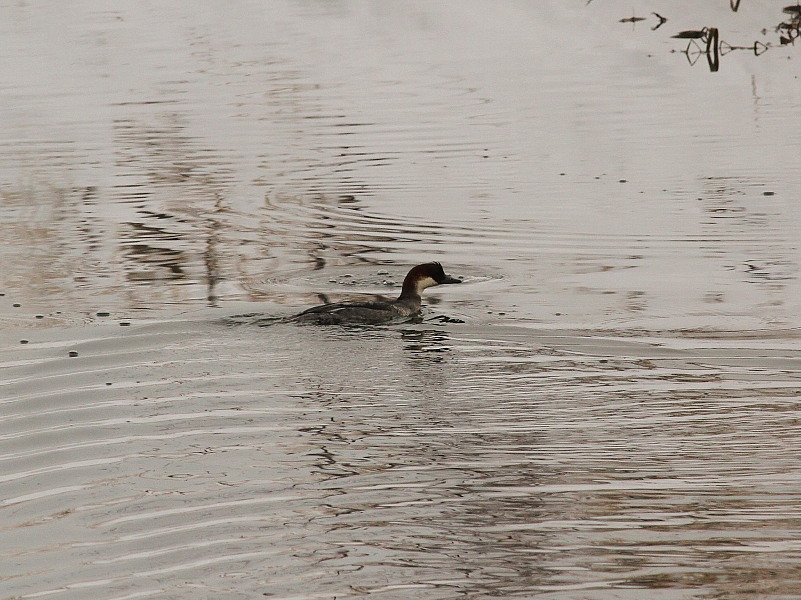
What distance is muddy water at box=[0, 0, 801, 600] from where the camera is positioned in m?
6.59

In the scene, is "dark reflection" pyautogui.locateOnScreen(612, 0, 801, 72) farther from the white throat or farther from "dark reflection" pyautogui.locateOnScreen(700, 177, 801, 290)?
the white throat

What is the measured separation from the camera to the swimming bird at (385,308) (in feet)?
36.2

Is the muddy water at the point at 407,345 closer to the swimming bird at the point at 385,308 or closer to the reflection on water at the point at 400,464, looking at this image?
the reflection on water at the point at 400,464

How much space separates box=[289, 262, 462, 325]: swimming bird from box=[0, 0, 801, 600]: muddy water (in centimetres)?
19

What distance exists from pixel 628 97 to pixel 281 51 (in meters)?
10.1

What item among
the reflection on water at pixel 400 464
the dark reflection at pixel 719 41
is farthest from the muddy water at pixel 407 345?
the dark reflection at pixel 719 41

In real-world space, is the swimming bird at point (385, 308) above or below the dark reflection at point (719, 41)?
below

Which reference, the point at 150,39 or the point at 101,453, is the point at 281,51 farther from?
the point at 101,453

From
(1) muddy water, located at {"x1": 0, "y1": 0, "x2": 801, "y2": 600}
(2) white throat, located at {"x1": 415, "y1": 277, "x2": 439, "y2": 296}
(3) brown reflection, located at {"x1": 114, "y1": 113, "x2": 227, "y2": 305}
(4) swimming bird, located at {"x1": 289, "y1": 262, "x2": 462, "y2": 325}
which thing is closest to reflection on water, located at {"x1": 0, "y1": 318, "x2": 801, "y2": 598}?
(1) muddy water, located at {"x1": 0, "y1": 0, "x2": 801, "y2": 600}

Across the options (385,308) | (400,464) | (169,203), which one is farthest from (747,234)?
(400,464)

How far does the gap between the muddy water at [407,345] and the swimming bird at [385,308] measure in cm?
19

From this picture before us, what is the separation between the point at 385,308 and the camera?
1144cm

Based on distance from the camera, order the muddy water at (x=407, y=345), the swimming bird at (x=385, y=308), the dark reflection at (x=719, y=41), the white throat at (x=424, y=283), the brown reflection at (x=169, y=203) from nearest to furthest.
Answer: the muddy water at (x=407, y=345) → the swimming bird at (x=385, y=308) → the white throat at (x=424, y=283) → the brown reflection at (x=169, y=203) → the dark reflection at (x=719, y=41)

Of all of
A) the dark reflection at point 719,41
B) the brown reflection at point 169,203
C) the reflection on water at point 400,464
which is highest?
the dark reflection at point 719,41
